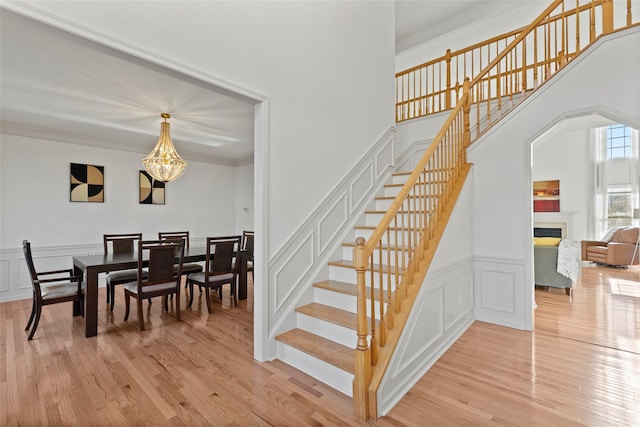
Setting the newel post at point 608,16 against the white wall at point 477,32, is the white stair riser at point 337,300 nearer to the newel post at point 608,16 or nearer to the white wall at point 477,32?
the newel post at point 608,16

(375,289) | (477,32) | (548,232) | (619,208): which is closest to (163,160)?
(375,289)

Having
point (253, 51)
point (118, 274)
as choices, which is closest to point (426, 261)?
point (253, 51)

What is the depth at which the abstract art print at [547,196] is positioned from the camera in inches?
334

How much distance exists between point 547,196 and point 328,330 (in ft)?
29.7

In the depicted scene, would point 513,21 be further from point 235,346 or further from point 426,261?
point 235,346

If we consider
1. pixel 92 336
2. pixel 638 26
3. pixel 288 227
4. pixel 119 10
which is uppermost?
pixel 638 26

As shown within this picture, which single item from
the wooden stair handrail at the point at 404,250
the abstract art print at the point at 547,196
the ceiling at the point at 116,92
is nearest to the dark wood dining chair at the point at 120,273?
the ceiling at the point at 116,92

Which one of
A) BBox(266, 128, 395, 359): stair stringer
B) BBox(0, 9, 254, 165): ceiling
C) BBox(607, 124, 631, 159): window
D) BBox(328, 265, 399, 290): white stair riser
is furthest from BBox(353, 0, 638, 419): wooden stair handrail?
BBox(607, 124, 631, 159): window

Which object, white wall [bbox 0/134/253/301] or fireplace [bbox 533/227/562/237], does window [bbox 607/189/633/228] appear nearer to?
fireplace [bbox 533/227/562/237]

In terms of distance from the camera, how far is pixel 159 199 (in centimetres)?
639

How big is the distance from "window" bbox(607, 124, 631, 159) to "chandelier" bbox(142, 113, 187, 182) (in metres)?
10.7

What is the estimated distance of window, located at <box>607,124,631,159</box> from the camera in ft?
25.5

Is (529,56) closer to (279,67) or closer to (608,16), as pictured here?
(608,16)

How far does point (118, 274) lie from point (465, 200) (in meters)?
4.64
